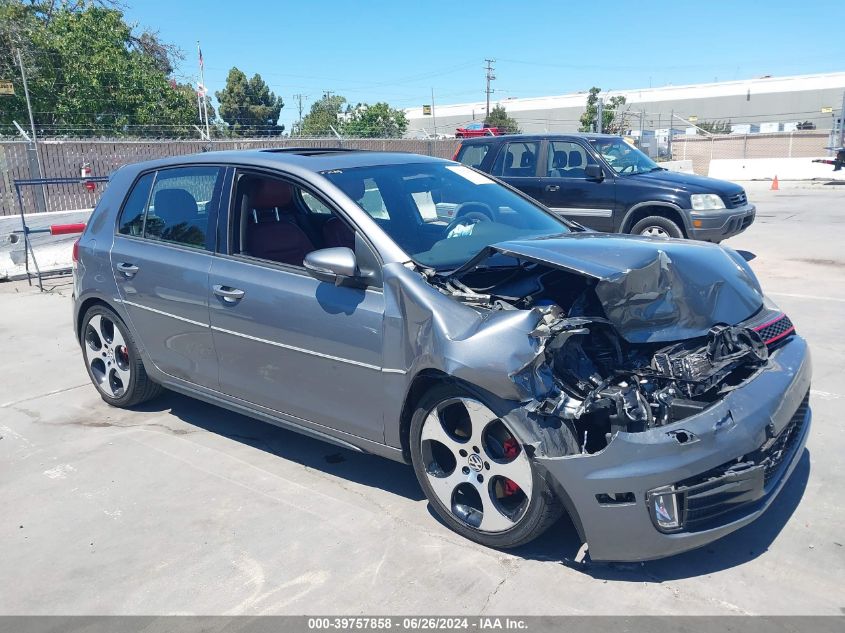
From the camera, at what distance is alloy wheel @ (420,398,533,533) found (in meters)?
3.22

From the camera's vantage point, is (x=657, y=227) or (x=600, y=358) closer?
(x=600, y=358)

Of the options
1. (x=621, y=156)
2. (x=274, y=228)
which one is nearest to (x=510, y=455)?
(x=274, y=228)

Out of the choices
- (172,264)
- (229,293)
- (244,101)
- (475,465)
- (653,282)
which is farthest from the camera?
(244,101)

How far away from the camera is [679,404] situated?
3047 millimetres

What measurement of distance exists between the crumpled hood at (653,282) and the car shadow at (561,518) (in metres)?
0.96

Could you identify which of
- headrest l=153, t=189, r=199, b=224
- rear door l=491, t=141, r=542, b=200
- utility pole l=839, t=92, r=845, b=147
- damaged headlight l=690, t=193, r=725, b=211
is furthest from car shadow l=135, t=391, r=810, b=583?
utility pole l=839, t=92, r=845, b=147

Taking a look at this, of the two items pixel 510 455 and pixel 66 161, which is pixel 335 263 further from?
pixel 66 161

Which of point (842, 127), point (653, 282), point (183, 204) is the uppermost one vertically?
point (842, 127)

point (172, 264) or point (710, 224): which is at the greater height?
point (172, 264)

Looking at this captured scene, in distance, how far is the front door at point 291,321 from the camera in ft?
12.1

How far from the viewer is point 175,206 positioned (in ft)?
15.8

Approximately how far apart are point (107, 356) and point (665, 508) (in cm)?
409
